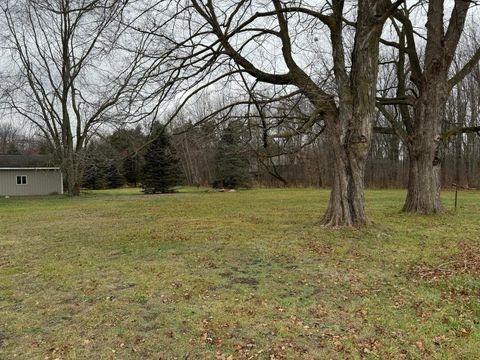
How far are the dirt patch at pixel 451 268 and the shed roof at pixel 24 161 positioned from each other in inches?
1119

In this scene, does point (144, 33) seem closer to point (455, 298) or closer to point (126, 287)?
point (126, 287)

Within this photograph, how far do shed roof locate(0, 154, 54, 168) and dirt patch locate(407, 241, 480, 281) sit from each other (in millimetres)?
28430

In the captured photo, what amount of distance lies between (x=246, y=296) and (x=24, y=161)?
30.6 metres

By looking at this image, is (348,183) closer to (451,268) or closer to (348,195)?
(348,195)

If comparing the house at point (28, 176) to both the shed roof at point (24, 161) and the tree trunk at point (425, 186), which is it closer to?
the shed roof at point (24, 161)

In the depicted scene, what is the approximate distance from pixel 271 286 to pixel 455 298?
1.97 meters

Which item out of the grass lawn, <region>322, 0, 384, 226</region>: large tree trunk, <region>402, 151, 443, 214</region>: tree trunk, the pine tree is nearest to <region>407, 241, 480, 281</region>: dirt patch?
the grass lawn

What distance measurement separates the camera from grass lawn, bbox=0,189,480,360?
10.2 feet

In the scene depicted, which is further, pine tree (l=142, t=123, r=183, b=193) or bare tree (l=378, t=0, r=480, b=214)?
pine tree (l=142, t=123, r=183, b=193)

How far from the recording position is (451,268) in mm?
5305

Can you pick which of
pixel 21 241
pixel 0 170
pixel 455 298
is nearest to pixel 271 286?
pixel 455 298

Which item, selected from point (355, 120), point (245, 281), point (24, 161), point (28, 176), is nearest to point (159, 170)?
point (28, 176)

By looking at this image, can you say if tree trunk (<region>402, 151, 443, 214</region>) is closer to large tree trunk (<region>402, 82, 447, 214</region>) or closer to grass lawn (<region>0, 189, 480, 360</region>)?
large tree trunk (<region>402, 82, 447, 214</region>)

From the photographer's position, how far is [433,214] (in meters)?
10.7
